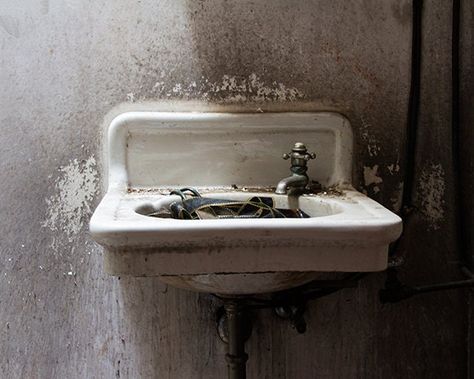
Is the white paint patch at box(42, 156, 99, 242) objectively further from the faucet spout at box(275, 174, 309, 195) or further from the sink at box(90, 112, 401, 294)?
the faucet spout at box(275, 174, 309, 195)

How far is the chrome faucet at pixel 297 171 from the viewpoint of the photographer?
1147 mm

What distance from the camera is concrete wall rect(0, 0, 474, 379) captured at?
3.97 feet

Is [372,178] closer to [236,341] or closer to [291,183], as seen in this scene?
[291,183]

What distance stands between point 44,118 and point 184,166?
1.04 feet

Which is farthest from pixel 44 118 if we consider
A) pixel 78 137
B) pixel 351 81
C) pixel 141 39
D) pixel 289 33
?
pixel 351 81

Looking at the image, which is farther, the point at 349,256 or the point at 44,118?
the point at 44,118

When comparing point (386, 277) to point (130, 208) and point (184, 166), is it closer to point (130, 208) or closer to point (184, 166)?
point (184, 166)

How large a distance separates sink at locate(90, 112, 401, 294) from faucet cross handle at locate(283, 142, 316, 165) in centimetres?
8

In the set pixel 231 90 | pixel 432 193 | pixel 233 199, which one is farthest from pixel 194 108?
pixel 432 193

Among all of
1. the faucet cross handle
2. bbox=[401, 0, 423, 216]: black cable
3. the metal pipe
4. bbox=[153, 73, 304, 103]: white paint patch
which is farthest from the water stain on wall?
the metal pipe

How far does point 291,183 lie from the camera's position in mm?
1150

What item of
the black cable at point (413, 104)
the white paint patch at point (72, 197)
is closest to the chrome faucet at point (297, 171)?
the black cable at point (413, 104)

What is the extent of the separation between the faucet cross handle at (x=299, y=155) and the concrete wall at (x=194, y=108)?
5.4 inches

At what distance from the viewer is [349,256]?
34.8 inches
